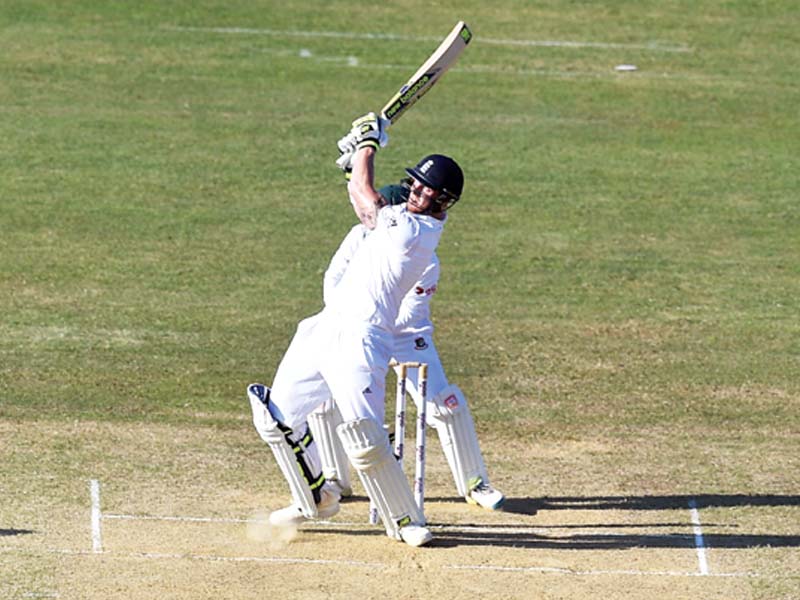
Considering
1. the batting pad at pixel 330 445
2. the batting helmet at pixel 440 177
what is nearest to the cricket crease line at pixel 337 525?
the batting pad at pixel 330 445

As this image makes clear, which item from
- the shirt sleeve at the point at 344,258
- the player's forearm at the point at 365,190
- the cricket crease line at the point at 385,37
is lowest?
the cricket crease line at the point at 385,37

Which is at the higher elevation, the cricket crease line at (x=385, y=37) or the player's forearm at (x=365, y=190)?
the player's forearm at (x=365, y=190)

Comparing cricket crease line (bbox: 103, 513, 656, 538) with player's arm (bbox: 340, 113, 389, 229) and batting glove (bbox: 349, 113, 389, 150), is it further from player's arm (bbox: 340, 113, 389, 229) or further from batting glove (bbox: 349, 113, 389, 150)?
batting glove (bbox: 349, 113, 389, 150)

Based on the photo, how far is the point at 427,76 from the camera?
10.9 m

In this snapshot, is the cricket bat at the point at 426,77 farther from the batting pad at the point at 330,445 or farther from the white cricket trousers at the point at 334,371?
the batting pad at the point at 330,445

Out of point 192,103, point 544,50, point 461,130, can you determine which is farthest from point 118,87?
point 544,50

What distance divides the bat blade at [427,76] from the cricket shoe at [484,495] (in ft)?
8.22

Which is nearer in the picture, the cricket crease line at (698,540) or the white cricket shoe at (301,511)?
the cricket crease line at (698,540)

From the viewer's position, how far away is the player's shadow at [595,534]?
31.9 ft

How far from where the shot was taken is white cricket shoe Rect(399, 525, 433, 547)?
31.0 ft

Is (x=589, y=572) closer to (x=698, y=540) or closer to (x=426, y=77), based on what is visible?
(x=698, y=540)

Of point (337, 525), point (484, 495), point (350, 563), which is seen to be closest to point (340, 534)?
point (337, 525)

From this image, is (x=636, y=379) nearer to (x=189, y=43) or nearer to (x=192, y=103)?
(x=192, y=103)

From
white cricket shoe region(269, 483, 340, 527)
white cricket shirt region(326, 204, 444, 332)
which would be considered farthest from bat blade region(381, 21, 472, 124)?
white cricket shoe region(269, 483, 340, 527)
